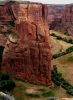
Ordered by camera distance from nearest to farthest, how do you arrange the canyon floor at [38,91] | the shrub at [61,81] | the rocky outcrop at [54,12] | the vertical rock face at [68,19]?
the canyon floor at [38,91]
the shrub at [61,81]
the vertical rock face at [68,19]
the rocky outcrop at [54,12]

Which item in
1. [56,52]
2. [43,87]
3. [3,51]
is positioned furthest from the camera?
[56,52]

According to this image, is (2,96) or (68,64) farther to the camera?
(68,64)

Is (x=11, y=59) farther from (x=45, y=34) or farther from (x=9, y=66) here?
(x=45, y=34)

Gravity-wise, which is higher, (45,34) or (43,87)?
(45,34)

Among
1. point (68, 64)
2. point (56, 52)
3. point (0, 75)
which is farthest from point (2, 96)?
point (56, 52)

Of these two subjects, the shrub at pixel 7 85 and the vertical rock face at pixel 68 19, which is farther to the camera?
the vertical rock face at pixel 68 19

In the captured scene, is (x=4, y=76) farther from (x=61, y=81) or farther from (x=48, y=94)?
(x=61, y=81)

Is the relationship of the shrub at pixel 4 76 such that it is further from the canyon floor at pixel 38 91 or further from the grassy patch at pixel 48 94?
the grassy patch at pixel 48 94

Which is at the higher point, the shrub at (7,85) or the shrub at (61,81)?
the shrub at (7,85)

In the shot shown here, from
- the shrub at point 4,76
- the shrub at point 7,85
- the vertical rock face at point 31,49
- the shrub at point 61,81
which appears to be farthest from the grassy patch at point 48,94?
the shrub at point 4,76
